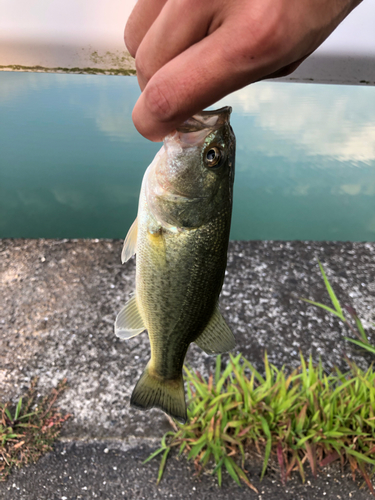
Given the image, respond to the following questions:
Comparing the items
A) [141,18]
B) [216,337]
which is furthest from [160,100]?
[216,337]

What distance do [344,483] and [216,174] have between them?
6.67ft

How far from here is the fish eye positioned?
1.19 m

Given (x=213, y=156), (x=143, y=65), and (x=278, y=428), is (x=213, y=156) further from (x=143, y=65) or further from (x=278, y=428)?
(x=278, y=428)

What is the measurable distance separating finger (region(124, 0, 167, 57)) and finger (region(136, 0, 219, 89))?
20cm

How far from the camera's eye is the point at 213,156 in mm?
1202

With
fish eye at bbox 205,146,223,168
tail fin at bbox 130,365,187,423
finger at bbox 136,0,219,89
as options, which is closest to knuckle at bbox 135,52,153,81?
finger at bbox 136,0,219,89

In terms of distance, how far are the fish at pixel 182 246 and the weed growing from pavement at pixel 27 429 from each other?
4.03 feet

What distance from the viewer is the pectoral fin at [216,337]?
1.41 meters

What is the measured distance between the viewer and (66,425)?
95.5 inches

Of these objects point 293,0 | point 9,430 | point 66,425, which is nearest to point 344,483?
point 66,425

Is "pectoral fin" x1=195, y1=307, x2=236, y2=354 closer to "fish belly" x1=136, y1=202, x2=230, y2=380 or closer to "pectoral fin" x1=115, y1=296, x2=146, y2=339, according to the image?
"fish belly" x1=136, y1=202, x2=230, y2=380

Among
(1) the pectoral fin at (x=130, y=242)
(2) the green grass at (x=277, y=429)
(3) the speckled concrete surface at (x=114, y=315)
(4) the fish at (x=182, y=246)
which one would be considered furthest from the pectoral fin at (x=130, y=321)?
(3) the speckled concrete surface at (x=114, y=315)

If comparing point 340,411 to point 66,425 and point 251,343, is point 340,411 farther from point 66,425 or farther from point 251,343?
point 66,425

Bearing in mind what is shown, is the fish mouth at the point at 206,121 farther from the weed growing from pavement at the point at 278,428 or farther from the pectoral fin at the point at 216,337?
the weed growing from pavement at the point at 278,428
